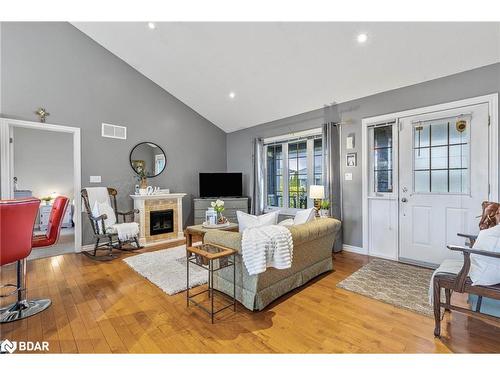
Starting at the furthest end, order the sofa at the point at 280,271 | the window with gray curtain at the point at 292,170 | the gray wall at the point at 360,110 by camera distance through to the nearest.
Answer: the window with gray curtain at the point at 292,170, the gray wall at the point at 360,110, the sofa at the point at 280,271

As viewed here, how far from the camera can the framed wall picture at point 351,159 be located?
4107 millimetres

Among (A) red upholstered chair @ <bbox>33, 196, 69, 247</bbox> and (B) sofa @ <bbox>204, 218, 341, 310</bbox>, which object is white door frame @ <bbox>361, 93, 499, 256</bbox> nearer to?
(B) sofa @ <bbox>204, 218, 341, 310</bbox>

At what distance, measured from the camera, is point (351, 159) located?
415 centimetres

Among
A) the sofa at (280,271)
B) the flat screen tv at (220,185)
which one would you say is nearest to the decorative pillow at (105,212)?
the flat screen tv at (220,185)

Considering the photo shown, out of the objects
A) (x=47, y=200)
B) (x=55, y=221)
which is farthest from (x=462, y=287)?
(x=47, y=200)

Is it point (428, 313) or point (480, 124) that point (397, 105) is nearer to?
point (480, 124)

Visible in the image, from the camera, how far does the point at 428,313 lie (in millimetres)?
2162

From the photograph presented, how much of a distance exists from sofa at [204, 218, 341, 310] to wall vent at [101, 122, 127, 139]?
11.0 feet

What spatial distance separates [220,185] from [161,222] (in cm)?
157

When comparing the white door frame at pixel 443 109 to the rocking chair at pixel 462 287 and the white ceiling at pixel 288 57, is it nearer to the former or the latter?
the white ceiling at pixel 288 57

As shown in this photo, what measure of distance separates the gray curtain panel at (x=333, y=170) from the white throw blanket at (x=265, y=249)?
7.46 ft

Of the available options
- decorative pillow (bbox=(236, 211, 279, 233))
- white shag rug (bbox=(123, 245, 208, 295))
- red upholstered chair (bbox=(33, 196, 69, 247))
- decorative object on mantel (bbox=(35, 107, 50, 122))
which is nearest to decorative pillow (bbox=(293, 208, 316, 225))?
decorative pillow (bbox=(236, 211, 279, 233))

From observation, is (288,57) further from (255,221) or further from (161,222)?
(161,222)

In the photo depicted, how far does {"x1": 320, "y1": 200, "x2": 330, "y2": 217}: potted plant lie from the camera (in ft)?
13.0
